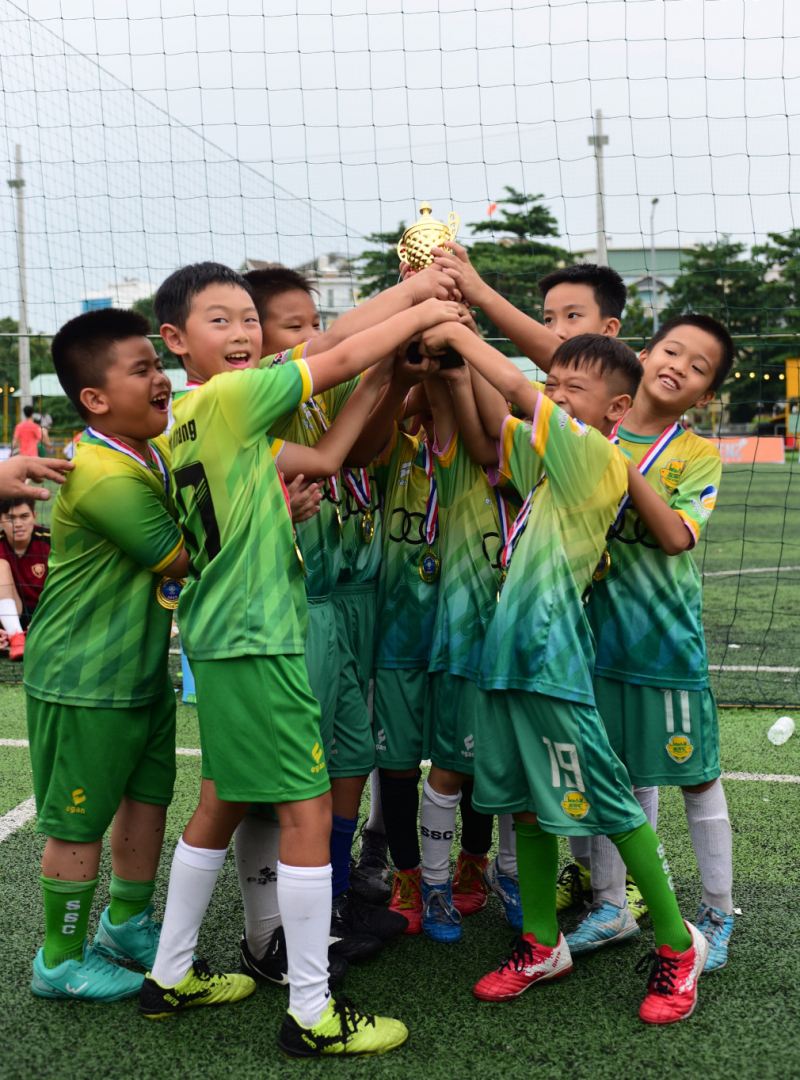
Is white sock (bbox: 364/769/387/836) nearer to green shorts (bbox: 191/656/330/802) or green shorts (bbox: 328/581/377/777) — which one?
green shorts (bbox: 328/581/377/777)

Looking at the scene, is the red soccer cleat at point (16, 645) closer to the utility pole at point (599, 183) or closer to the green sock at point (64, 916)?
the green sock at point (64, 916)

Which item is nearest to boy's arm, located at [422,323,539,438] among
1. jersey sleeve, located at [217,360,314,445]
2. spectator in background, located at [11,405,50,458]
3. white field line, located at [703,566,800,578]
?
jersey sleeve, located at [217,360,314,445]

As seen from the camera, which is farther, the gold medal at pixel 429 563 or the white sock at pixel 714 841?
the gold medal at pixel 429 563

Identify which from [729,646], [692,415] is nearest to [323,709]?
[729,646]

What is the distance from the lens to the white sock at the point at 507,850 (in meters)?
3.31

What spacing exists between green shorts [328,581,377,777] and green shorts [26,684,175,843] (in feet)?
1.84

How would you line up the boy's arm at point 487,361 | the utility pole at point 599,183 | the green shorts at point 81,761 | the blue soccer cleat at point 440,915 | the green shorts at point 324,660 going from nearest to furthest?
1. the boy's arm at point 487,361
2. the green shorts at point 81,761
3. the green shorts at point 324,660
4. the blue soccer cleat at point 440,915
5. the utility pole at point 599,183

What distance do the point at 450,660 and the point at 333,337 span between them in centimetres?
99

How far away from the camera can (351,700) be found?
9.88 ft

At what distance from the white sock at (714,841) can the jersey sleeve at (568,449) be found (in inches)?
40.6

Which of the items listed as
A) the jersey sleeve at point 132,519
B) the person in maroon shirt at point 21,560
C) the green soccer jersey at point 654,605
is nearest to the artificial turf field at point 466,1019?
the green soccer jersey at point 654,605

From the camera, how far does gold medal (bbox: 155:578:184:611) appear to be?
282 centimetres

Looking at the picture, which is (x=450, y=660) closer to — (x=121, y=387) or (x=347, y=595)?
(x=347, y=595)

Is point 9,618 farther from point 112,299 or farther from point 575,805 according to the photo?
point 575,805
